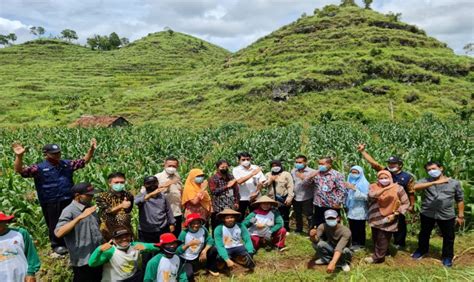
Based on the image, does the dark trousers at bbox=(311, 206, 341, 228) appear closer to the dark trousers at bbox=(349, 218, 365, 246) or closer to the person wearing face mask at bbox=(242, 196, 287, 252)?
the dark trousers at bbox=(349, 218, 365, 246)

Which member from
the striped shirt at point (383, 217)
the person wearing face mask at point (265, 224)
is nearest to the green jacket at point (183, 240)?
the person wearing face mask at point (265, 224)

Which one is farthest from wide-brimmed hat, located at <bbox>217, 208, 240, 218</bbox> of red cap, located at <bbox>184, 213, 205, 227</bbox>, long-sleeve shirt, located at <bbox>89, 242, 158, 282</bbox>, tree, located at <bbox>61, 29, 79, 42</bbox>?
tree, located at <bbox>61, 29, 79, 42</bbox>

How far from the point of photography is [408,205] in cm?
598

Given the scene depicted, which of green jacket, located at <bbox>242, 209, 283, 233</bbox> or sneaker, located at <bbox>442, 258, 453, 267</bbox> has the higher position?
green jacket, located at <bbox>242, 209, 283, 233</bbox>

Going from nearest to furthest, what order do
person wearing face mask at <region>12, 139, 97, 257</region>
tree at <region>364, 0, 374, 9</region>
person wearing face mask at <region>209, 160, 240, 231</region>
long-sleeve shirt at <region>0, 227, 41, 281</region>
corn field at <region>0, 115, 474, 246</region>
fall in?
long-sleeve shirt at <region>0, 227, 41, 281</region> < person wearing face mask at <region>12, 139, 97, 257</region> < person wearing face mask at <region>209, 160, 240, 231</region> < corn field at <region>0, 115, 474, 246</region> < tree at <region>364, 0, 374, 9</region>

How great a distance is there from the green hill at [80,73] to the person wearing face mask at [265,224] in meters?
40.3

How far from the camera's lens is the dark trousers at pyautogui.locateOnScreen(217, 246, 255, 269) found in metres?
5.93

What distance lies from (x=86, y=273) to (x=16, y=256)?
1004mm

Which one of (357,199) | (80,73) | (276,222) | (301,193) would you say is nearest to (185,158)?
(301,193)

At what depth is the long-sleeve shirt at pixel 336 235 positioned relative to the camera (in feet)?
18.8

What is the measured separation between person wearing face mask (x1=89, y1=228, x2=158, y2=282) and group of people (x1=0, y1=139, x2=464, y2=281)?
1 cm

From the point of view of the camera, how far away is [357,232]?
6652 mm

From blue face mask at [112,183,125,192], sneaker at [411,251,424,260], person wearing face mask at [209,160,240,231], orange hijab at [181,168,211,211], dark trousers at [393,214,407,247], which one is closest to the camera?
blue face mask at [112,183,125,192]

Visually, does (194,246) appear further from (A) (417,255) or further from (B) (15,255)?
(A) (417,255)
